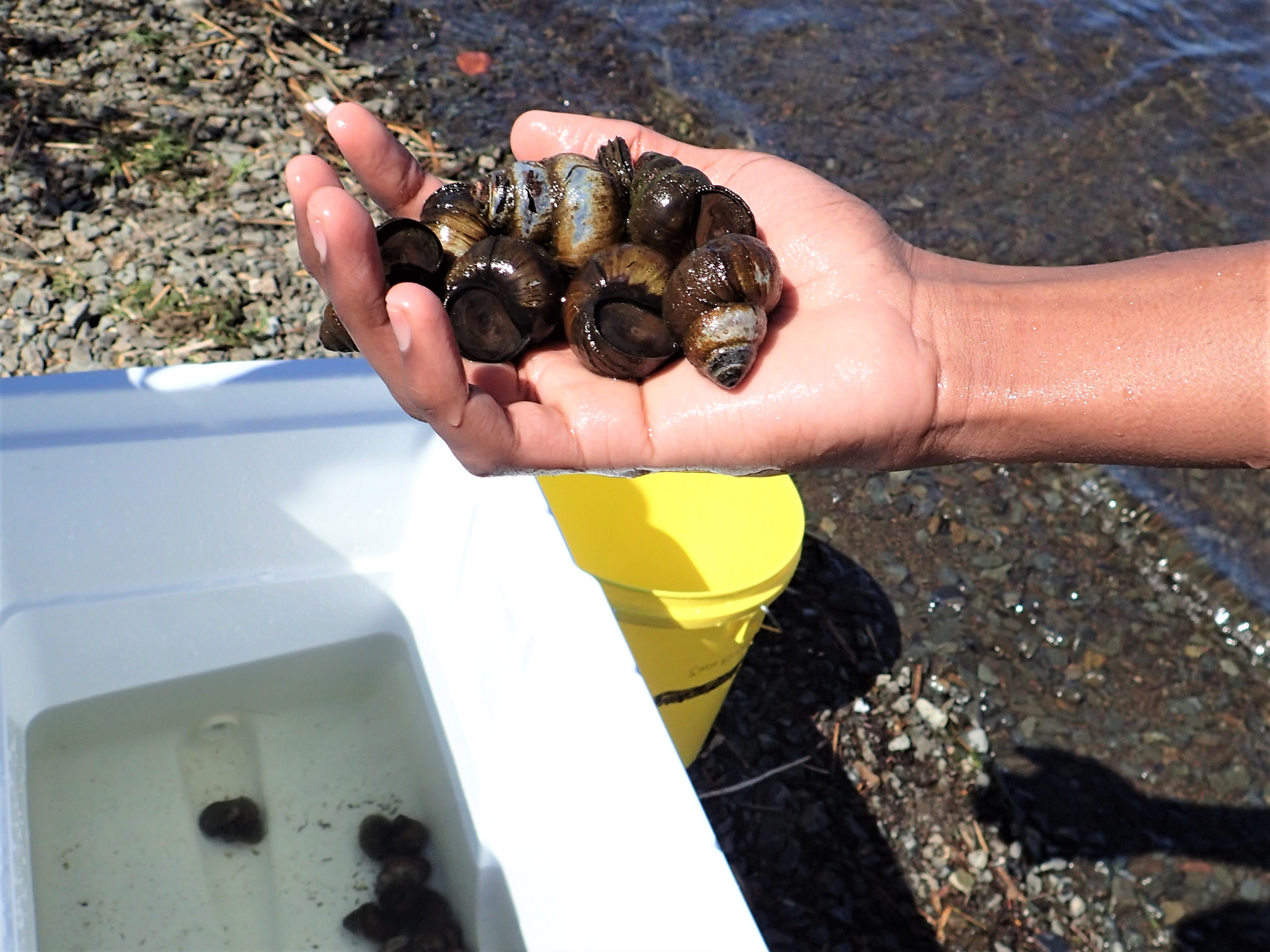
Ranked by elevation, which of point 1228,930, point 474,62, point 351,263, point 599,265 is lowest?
point 1228,930

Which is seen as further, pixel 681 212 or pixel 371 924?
pixel 371 924

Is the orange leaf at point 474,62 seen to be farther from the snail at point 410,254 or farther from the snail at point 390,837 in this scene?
the snail at point 390,837

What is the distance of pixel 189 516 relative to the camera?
118 inches

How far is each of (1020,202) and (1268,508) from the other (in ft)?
6.69

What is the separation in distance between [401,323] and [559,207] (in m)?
0.83

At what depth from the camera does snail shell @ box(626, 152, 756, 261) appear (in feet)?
8.14

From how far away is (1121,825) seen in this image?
325 centimetres

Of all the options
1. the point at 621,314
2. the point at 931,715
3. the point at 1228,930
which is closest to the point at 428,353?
the point at 621,314

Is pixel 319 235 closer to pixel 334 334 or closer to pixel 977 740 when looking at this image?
pixel 334 334

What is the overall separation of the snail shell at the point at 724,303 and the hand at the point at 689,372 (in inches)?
2.9

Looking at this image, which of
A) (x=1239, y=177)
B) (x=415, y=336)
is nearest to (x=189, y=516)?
(x=415, y=336)

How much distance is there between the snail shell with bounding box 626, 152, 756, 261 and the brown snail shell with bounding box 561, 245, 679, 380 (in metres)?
0.06

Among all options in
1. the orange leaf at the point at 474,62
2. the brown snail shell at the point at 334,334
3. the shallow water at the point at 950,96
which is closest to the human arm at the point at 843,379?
the brown snail shell at the point at 334,334

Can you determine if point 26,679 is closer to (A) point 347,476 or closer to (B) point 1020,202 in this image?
(A) point 347,476
